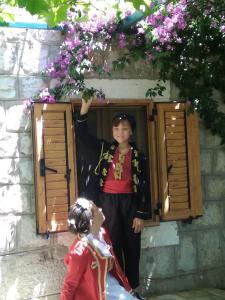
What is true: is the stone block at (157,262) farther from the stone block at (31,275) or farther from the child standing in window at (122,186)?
the stone block at (31,275)

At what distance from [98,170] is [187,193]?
0.92 metres

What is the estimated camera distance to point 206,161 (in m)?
4.80

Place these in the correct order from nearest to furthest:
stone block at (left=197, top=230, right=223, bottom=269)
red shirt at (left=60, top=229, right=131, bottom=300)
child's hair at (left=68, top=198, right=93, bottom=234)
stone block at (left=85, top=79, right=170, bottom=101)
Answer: red shirt at (left=60, top=229, right=131, bottom=300), child's hair at (left=68, top=198, right=93, bottom=234), stone block at (left=85, top=79, right=170, bottom=101), stone block at (left=197, top=230, right=223, bottom=269)

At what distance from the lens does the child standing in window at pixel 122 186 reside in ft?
13.2

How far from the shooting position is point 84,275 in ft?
9.68

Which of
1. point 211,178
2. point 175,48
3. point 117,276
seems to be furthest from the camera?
point 211,178

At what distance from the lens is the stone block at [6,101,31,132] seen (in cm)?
401

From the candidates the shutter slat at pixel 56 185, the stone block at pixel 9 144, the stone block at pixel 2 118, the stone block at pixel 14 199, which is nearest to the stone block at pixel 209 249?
the shutter slat at pixel 56 185

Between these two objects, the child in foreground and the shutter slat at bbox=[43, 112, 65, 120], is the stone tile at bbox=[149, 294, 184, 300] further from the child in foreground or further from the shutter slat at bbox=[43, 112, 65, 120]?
the shutter slat at bbox=[43, 112, 65, 120]

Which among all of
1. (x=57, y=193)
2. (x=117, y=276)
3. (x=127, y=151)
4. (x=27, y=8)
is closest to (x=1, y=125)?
(x=57, y=193)

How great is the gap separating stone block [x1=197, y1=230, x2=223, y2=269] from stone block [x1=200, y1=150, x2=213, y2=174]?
576 millimetres

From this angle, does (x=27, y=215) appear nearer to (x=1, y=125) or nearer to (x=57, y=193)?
(x=57, y=193)

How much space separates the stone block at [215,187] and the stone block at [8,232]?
1829mm

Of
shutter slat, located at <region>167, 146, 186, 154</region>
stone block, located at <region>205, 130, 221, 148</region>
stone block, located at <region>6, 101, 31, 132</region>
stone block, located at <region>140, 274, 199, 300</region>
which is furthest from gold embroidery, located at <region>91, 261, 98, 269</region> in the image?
stone block, located at <region>205, 130, 221, 148</region>
